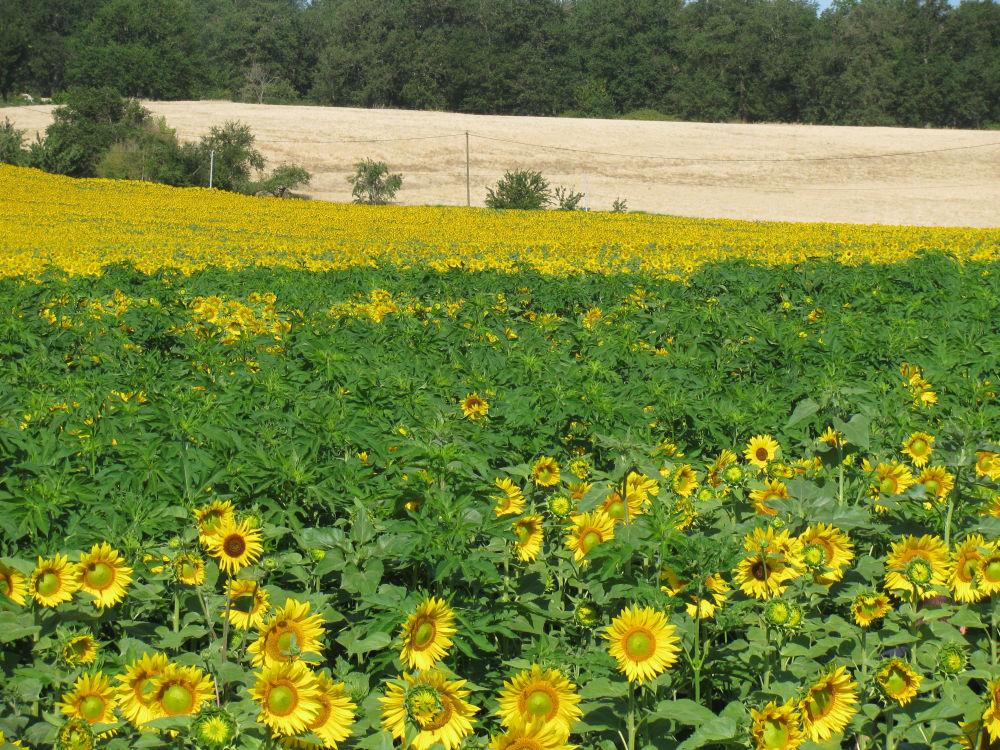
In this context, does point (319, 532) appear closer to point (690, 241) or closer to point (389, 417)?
point (389, 417)

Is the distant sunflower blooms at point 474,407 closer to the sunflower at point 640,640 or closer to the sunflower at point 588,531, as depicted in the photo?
the sunflower at point 588,531

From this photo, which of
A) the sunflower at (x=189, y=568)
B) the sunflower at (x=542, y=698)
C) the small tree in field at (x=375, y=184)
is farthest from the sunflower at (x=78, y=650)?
the small tree in field at (x=375, y=184)

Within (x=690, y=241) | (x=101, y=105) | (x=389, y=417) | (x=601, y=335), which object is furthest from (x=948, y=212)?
(x=389, y=417)

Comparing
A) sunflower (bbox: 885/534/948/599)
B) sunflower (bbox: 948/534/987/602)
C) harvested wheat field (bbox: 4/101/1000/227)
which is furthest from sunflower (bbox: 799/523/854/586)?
harvested wheat field (bbox: 4/101/1000/227)

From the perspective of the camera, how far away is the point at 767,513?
3.61m

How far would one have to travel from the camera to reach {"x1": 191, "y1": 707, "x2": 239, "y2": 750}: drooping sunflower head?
6.24 feet

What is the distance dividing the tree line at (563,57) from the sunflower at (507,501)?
82116 millimetres

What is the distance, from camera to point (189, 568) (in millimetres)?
2967

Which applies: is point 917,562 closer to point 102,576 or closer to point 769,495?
point 769,495

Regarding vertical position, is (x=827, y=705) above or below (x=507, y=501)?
below

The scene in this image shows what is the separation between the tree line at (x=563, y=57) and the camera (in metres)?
87.7

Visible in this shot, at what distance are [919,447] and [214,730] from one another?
3.33 meters

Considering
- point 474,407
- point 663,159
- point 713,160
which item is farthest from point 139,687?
point 713,160

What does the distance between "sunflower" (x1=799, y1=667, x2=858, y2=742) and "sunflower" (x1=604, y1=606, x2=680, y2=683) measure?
13.4 inches
